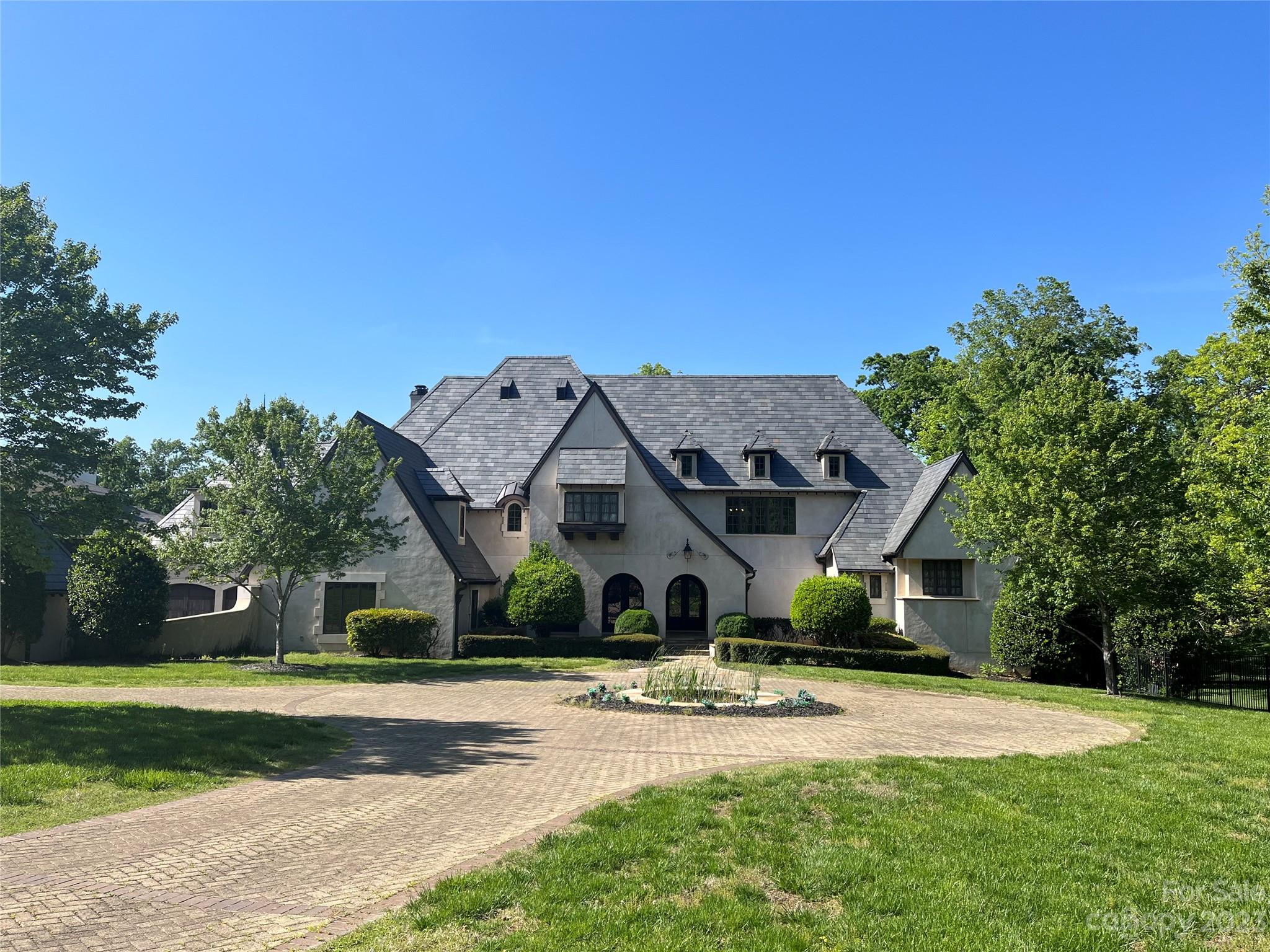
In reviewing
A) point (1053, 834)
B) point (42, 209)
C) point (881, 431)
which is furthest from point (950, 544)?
point (42, 209)

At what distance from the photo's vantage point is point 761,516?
35.8 m

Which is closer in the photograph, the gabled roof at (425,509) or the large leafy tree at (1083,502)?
the large leafy tree at (1083,502)

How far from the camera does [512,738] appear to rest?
43.5ft

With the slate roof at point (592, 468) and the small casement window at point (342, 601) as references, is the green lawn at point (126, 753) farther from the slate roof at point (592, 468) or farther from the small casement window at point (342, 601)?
the slate roof at point (592, 468)

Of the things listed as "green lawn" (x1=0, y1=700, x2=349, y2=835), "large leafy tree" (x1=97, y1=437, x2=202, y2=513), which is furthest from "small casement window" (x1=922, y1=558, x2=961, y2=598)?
"large leafy tree" (x1=97, y1=437, x2=202, y2=513)

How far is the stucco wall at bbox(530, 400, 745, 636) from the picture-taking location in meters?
32.6

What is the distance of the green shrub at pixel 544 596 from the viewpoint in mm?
29172

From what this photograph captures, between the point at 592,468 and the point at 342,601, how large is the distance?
10497mm

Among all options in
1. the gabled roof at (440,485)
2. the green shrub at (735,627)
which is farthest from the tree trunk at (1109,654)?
the gabled roof at (440,485)

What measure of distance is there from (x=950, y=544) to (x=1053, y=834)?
2434cm

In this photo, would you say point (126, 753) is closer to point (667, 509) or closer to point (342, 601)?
point (342, 601)

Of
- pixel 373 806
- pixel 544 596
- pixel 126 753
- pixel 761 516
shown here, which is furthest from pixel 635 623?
pixel 373 806

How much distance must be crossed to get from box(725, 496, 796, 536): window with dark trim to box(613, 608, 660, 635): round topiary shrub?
704 centimetres

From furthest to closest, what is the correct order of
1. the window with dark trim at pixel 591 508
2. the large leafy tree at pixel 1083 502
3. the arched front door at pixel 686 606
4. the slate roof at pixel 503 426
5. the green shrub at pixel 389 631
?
the slate roof at pixel 503 426 → the arched front door at pixel 686 606 → the window with dark trim at pixel 591 508 → the green shrub at pixel 389 631 → the large leafy tree at pixel 1083 502
